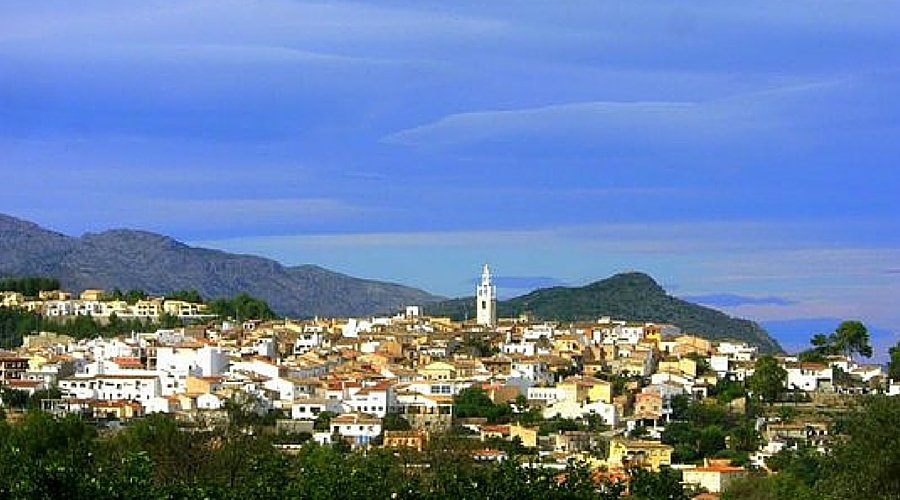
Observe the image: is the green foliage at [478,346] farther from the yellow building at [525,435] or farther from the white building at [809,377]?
the yellow building at [525,435]

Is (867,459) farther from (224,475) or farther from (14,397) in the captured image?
(14,397)

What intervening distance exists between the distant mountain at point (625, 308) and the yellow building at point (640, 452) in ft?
160

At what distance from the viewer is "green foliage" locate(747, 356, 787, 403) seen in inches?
1881

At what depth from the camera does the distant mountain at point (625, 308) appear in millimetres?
91000

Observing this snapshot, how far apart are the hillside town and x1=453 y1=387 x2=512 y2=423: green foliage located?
0.19ft

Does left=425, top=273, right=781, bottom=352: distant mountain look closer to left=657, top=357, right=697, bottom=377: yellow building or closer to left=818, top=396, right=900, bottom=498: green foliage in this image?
left=657, top=357, right=697, bottom=377: yellow building

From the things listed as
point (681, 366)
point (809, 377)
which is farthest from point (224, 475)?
point (681, 366)

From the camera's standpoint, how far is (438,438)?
36.7m

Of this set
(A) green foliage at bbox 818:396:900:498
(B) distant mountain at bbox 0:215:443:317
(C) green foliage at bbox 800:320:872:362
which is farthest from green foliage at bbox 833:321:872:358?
(B) distant mountain at bbox 0:215:443:317

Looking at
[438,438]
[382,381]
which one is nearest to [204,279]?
[382,381]

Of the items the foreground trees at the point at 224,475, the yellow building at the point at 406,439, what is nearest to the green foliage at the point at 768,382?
the yellow building at the point at 406,439

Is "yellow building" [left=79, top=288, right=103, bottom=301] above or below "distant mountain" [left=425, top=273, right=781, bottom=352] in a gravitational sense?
below

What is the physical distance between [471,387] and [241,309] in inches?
988

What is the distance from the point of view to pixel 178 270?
158875 mm
